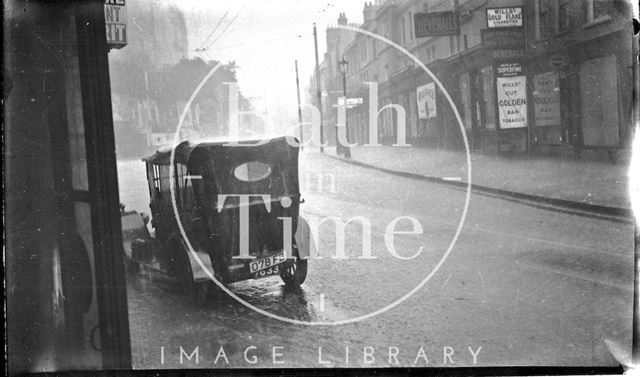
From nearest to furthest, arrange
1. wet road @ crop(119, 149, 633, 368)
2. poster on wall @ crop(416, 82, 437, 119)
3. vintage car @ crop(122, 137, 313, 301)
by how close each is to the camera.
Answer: wet road @ crop(119, 149, 633, 368) → poster on wall @ crop(416, 82, 437, 119) → vintage car @ crop(122, 137, 313, 301)

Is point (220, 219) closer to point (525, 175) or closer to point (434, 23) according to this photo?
point (434, 23)

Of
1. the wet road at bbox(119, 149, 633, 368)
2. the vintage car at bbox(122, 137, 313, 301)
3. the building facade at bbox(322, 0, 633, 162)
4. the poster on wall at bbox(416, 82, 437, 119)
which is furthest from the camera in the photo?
the vintage car at bbox(122, 137, 313, 301)

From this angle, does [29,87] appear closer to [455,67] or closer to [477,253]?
[455,67]

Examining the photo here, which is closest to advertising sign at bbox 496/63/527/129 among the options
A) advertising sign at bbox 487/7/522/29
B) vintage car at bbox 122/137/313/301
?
advertising sign at bbox 487/7/522/29

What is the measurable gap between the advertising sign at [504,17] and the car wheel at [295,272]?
156cm

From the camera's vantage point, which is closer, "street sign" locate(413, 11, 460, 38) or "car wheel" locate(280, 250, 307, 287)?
"street sign" locate(413, 11, 460, 38)

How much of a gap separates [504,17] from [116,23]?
1.92m

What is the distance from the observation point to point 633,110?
2398 mm

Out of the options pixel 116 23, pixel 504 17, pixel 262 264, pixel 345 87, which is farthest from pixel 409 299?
pixel 116 23

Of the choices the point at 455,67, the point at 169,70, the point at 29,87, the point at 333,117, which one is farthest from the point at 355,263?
the point at 29,87

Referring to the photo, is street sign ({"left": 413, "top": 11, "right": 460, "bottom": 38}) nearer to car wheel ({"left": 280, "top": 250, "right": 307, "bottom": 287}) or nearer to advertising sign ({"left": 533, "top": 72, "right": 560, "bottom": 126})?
advertising sign ({"left": 533, "top": 72, "right": 560, "bottom": 126})

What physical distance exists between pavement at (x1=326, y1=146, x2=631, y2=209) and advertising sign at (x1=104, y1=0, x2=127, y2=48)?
116 centimetres

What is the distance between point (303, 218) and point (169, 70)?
103 centimetres

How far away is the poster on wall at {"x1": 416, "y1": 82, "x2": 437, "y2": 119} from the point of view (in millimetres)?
2637
